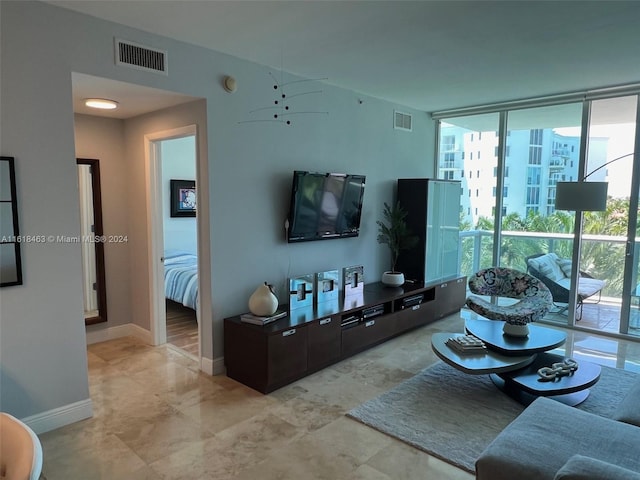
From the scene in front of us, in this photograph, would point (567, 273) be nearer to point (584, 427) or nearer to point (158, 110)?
point (584, 427)

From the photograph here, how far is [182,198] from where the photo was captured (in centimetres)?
649

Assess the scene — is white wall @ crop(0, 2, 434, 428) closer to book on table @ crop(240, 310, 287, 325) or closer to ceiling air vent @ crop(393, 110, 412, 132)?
ceiling air vent @ crop(393, 110, 412, 132)

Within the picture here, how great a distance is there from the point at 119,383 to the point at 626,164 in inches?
221

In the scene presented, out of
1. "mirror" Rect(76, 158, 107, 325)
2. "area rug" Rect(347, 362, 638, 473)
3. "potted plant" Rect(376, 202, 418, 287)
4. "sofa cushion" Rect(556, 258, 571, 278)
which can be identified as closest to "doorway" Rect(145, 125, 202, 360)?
"mirror" Rect(76, 158, 107, 325)

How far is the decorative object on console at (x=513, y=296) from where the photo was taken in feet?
12.2

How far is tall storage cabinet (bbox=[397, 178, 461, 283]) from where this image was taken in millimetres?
5398

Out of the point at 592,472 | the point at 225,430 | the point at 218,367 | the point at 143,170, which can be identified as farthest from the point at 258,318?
the point at 592,472

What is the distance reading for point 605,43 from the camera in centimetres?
334

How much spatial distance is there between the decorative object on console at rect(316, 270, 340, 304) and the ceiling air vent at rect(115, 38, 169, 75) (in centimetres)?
228

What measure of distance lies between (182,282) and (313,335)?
2.24 m

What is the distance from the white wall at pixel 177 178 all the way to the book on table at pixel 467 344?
445cm

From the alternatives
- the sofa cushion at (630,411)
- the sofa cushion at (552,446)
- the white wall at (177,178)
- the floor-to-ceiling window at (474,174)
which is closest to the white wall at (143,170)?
the floor-to-ceiling window at (474,174)

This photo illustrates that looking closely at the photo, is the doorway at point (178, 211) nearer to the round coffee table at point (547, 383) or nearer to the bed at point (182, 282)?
the bed at point (182, 282)

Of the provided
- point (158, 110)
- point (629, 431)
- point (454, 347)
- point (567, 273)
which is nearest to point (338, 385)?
point (454, 347)
